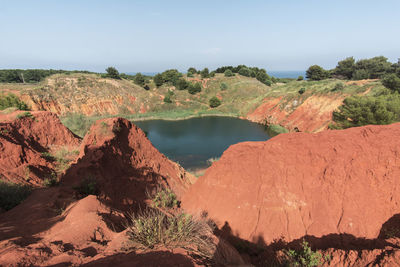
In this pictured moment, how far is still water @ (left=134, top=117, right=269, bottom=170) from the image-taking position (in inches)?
925

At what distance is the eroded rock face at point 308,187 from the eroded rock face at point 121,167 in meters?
2.97

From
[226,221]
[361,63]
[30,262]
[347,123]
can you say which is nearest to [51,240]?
[30,262]

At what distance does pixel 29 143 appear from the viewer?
1193cm

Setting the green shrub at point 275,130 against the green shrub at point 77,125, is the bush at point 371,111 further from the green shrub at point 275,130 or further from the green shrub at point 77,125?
the green shrub at point 77,125

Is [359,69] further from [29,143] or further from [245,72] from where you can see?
[29,143]

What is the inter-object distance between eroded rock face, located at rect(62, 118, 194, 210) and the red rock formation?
1.66m

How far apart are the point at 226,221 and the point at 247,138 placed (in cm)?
2297

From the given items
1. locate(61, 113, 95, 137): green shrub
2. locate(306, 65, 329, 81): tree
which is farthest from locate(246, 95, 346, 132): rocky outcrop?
locate(61, 113, 95, 137): green shrub

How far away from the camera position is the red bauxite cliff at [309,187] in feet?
24.2

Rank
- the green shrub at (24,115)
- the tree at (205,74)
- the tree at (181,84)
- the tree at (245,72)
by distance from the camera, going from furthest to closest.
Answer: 1. the tree at (245,72)
2. the tree at (205,74)
3. the tree at (181,84)
4. the green shrub at (24,115)

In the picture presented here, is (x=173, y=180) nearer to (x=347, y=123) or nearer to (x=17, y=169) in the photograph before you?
(x=17, y=169)

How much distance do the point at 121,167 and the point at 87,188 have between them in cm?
288

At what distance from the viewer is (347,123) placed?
70.5 feet

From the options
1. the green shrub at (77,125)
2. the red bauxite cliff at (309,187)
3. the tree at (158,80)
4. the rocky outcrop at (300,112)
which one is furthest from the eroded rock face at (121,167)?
the tree at (158,80)
